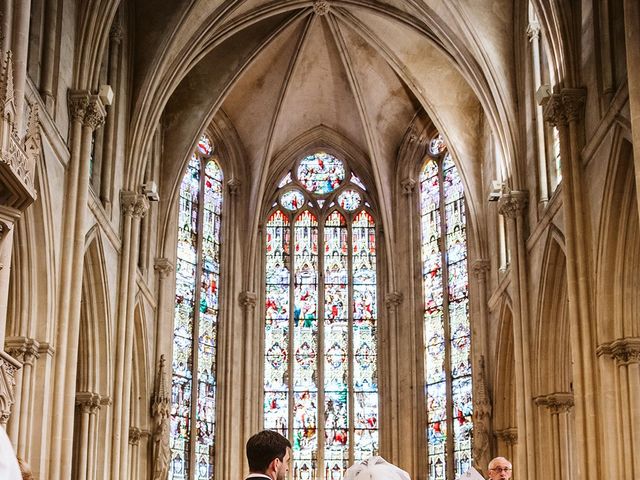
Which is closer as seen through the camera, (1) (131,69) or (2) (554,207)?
(2) (554,207)

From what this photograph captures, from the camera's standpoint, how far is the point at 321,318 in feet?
92.7

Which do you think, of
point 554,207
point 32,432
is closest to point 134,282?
point 32,432

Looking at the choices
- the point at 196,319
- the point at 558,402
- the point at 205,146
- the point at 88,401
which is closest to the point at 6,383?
the point at 88,401

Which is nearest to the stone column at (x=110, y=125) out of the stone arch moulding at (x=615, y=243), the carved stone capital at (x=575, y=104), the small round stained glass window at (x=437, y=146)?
the carved stone capital at (x=575, y=104)

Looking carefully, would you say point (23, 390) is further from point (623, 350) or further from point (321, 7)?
point (321, 7)

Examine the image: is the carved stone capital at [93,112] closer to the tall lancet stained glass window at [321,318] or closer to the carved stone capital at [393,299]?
the tall lancet stained glass window at [321,318]

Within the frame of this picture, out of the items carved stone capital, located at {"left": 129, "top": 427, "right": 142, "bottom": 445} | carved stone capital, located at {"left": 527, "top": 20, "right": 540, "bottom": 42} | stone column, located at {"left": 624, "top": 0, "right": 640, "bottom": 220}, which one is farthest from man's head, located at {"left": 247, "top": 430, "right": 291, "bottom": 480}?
carved stone capital, located at {"left": 129, "top": 427, "right": 142, "bottom": 445}

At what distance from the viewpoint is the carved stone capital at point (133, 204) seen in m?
21.5

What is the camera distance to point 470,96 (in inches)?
1008

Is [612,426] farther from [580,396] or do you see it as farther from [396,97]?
[396,97]

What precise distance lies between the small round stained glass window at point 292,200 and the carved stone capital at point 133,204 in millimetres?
7781

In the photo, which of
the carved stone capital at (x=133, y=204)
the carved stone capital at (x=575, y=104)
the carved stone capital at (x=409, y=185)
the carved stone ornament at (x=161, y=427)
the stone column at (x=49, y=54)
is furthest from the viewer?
the carved stone capital at (x=409, y=185)

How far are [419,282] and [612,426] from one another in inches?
453

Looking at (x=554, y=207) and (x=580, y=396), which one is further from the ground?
(x=554, y=207)
